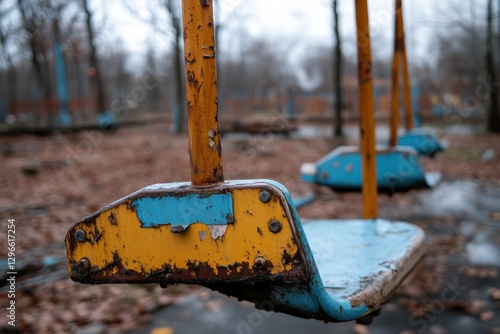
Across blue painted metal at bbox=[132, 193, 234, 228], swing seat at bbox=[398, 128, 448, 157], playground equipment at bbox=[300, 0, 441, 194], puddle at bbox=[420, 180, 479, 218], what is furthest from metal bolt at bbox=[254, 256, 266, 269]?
puddle at bbox=[420, 180, 479, 218]

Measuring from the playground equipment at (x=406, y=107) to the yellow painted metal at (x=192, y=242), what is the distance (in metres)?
1.71

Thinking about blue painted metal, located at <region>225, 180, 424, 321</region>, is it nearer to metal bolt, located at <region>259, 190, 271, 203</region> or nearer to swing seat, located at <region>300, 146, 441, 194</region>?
metal bolt, located at <region>259, 190, 271, 203</region>

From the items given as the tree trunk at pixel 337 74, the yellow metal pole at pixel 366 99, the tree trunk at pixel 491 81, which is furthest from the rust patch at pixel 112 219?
the tree trunk at pixel 491 81

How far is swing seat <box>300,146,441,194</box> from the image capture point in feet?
8.93

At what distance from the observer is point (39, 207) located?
5645 millimetres

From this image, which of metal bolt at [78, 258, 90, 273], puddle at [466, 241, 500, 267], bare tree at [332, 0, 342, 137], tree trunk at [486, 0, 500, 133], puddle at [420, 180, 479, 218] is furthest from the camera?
bare tree at [332, 0, 342, 137]

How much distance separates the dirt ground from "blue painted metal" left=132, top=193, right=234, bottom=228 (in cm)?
204

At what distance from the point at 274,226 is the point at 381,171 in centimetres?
189

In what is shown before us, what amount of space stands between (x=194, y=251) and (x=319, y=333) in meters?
1.96

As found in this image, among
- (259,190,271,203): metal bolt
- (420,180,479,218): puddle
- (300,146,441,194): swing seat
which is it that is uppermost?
(259,190,271,203): metal bolt

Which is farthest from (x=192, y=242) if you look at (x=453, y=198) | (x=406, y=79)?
(x=453, y=198)

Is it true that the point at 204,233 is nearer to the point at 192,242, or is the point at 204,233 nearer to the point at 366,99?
the point at 192,242

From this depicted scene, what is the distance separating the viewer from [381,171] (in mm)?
2748

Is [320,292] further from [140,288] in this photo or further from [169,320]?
[140,288]
